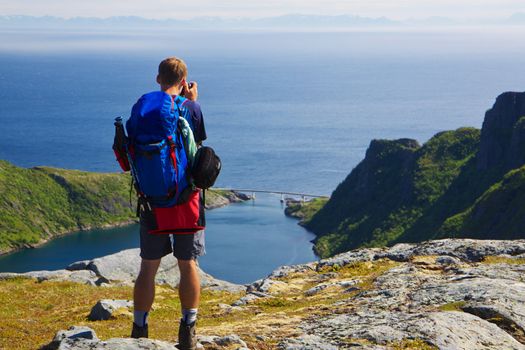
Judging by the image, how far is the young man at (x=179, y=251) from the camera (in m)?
11.5

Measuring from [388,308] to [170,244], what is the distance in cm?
527

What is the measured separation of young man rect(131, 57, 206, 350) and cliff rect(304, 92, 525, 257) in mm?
107957

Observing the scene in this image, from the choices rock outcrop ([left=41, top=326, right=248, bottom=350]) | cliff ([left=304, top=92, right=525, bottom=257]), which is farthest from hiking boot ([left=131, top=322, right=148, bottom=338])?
cliff ([left=304, top=92, right=525, bottom=257])

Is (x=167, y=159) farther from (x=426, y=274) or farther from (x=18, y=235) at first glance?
(x=18, y=235)

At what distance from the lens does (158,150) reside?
1091cm

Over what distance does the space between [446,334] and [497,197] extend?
108919 mm

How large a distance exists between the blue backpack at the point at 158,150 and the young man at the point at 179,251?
0.39 meters

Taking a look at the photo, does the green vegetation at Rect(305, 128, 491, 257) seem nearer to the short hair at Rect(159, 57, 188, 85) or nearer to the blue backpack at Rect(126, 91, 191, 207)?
the short hair at Rect(159, 57, 188, 85)

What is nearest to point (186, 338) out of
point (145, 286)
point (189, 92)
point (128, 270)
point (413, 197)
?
point (145, 286)

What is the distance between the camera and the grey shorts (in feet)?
37.9

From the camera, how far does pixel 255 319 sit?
51.0ft

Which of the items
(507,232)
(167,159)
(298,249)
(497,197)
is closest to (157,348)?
(167,159)

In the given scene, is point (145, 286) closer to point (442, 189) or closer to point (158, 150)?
point (158, 150)

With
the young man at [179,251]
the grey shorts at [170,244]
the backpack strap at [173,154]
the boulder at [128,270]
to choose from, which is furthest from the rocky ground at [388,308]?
the boulder at [128,270]
